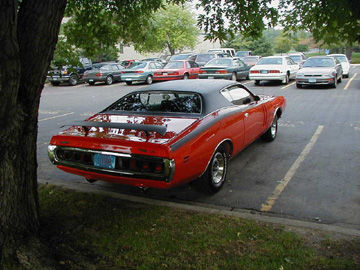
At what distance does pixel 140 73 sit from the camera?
22641 mm

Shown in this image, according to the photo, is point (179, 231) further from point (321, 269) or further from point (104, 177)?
point (321, 269)

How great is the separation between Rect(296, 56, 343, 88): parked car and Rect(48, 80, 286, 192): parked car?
38.3 feet

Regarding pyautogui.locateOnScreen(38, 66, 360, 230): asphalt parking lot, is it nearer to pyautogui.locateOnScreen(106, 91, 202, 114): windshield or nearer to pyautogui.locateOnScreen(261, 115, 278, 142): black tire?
pyautogui.locateOnScreen(261, 115, 278, 142): black tire

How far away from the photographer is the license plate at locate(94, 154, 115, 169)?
13.7 ft

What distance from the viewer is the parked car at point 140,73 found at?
74.2 feet

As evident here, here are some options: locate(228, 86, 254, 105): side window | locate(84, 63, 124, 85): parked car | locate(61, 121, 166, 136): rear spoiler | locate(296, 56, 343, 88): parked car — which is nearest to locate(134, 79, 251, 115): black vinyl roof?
locate(228, 86, 254, 105): side window

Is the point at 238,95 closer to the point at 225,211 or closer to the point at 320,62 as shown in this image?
the point at 225,211

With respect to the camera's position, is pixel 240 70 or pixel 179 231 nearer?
pixel 179 231

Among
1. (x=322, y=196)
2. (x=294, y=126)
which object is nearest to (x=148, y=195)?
(x=322, y=196)

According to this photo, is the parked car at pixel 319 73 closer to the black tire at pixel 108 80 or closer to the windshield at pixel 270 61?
the windshield at pixel 270 61

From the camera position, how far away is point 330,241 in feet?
11.7

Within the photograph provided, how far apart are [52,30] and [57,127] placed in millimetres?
6821

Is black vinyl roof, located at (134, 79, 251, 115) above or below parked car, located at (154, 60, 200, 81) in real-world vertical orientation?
above

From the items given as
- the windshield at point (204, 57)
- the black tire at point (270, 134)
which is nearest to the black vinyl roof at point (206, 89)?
the black tire at point (270, 134)
